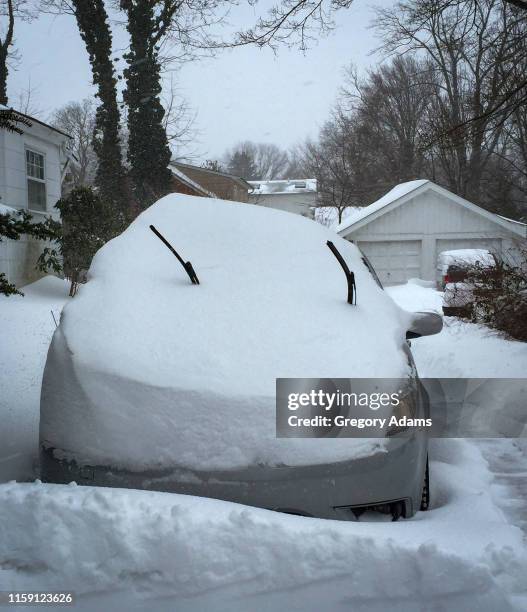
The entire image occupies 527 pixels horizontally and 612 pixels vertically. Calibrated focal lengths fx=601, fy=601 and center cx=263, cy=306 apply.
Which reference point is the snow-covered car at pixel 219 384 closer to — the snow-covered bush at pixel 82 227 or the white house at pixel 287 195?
the snow-covered bush at pixel 82 227

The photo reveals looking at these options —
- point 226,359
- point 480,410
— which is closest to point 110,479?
point 226,359

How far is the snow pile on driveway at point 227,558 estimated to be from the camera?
217cm

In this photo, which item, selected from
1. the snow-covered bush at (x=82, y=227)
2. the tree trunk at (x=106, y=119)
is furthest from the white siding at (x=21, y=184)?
the tree trunk at (x=106, y=119)

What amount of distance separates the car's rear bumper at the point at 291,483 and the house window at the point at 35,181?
12.6m

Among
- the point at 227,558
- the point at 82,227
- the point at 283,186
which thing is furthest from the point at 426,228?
the point at 283,186

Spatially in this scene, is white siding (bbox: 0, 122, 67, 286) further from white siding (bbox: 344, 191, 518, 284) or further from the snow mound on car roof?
white siding (bbox: 344, 191, 518, 284)

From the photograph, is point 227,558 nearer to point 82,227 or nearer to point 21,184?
point 82,227

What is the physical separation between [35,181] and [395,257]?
1315cm

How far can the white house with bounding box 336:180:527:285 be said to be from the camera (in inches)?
870

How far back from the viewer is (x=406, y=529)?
2.45 m

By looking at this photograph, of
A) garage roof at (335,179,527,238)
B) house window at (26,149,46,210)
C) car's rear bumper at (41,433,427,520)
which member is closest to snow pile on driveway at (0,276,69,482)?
car's rear bumper at (41,433,427,520)

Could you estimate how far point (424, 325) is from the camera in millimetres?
3500

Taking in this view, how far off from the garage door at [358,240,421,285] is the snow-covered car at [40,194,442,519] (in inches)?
756

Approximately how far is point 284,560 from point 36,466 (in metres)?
2.15
